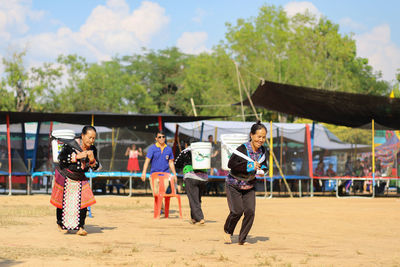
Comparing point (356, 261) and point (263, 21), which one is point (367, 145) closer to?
point (356, 261)

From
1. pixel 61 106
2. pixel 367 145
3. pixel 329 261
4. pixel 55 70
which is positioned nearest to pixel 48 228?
pixel 329 261

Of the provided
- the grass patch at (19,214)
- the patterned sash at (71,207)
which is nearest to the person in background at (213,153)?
the grass patch at (19,214)

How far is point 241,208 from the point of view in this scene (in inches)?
360

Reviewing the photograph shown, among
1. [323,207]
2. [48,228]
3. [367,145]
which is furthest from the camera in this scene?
[367,145]

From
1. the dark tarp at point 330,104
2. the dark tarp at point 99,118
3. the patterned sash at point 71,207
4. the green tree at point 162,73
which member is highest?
the green tree at point 162,73

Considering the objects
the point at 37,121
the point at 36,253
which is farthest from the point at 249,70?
the point at 36,253

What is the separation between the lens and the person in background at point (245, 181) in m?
9.06

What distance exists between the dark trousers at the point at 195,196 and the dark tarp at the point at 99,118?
8.67m

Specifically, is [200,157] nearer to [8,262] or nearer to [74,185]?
[74,185]

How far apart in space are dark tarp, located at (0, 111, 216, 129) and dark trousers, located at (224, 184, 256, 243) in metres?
12.3

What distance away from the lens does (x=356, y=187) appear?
2602cm

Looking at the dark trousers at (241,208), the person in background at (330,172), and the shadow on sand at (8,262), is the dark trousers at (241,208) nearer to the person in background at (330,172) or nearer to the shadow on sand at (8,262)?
the shadow on sand at (8,262)

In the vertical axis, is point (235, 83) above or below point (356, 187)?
above

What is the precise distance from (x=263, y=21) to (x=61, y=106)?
17874 millimetres
